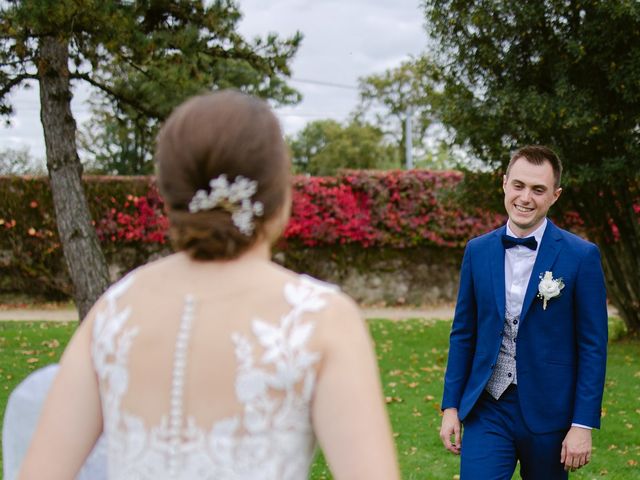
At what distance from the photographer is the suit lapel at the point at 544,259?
370cm

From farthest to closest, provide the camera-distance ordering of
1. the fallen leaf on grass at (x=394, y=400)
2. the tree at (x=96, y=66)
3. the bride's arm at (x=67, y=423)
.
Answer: the tree at (x=96, y=66) < the fallen leaf on grass at (x=394, y=400) < the bride's arm at (x=67, y=423)

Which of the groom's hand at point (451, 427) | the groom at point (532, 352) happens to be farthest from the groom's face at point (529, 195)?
the groom's hand at point (451, 427)

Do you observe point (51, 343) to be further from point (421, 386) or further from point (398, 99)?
point (398, 99)

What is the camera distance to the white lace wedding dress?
1.62 meters

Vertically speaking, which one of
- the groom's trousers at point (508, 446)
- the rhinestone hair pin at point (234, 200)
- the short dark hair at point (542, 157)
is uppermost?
the short dark hair at point (542, 157)

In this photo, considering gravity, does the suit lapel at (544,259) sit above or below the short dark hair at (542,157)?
below

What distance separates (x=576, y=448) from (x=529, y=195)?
1.12 m

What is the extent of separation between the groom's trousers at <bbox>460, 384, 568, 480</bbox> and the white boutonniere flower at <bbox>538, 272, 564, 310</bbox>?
424mm

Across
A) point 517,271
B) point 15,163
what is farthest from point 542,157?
point 15,163

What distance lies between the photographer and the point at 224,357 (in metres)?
1.63

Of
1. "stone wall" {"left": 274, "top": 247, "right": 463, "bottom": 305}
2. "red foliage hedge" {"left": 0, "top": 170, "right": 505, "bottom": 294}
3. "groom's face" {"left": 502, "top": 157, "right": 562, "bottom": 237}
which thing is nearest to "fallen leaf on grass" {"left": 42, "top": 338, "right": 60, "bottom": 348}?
"red foliage hedge" {"left": 0, "top": 170, "right": 505, "bottom": 294}

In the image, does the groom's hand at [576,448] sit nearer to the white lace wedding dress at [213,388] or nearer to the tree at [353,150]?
the white lace wedding dress at [213,388]

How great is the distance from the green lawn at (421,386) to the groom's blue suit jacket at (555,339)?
9.15 ft

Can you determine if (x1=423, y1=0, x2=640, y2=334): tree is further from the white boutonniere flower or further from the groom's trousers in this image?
the groom's trousers
